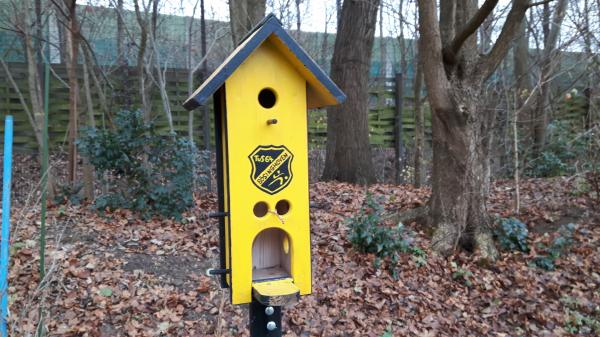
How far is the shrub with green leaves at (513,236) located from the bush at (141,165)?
3.97m

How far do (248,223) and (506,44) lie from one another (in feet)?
14.4

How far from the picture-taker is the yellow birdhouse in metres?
2.25

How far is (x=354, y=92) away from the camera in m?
8.82

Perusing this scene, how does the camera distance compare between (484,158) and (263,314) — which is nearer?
(263,314)

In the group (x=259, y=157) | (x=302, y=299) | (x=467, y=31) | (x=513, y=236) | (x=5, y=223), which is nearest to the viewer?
(x=259, y=157)

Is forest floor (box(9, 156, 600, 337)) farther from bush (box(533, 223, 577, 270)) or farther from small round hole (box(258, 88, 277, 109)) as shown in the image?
small round hole (box(258, 88, 277, 109))

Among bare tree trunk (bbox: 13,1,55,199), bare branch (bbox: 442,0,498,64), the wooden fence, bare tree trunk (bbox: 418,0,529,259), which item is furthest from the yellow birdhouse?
the wooden fence

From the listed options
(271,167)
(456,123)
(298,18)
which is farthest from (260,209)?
(298,18)

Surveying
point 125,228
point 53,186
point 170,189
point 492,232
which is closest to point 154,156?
point 170,189

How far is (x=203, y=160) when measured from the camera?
6.91 meters

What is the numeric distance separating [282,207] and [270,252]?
1.10 ft

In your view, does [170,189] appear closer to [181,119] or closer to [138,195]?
[138,195]

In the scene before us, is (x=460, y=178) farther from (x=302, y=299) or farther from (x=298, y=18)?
(x=298, y=18)

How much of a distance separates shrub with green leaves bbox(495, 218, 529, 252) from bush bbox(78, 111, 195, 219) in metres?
3.97
